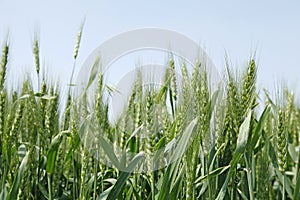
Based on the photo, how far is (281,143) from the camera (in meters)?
1.46

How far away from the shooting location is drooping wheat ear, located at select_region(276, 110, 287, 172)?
144 centimetres

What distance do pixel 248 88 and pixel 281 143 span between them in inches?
8.8

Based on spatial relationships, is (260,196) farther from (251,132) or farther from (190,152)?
(190,152)

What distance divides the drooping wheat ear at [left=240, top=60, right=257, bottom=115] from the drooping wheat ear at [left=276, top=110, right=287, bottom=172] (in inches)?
5.7

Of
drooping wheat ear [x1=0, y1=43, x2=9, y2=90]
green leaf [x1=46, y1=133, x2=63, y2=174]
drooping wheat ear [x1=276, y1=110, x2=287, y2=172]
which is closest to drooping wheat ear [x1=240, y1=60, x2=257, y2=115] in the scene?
drooping wheat ear [x1=276, y1=110, x2=287, y2=172]

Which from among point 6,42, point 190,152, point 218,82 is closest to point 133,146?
point 218,82

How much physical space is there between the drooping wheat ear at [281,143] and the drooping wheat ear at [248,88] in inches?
5.7

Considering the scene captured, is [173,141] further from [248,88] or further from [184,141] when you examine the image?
[248,88]

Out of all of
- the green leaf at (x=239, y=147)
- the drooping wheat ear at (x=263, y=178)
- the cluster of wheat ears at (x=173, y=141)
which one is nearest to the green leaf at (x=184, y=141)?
the cluster of wheat ears at (x=173, y=141)

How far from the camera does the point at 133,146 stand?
169 centimetres

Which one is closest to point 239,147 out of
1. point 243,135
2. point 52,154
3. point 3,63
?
point 243,135

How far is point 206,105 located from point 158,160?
0.23 m

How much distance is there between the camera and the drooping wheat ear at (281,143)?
1438 millimetres

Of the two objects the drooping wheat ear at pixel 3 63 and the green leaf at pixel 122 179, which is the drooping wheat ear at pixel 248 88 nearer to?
the green leaf at pixel 122 179
